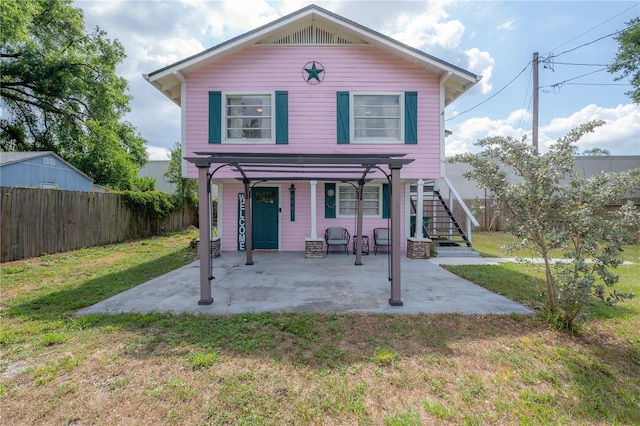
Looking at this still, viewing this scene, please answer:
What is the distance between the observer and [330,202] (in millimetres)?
8742

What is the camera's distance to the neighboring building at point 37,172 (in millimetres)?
9961

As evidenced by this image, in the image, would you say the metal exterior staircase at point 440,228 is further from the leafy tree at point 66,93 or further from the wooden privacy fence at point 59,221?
the leafy tree at point 66,93

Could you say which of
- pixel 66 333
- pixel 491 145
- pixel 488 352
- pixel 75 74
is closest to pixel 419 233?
pixel 491 145

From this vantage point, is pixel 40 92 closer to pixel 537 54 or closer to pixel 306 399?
pixel 306 399

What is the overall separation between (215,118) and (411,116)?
5.47 metres

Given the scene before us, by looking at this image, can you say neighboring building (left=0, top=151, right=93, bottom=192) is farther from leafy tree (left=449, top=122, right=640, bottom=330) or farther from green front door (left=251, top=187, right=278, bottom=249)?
leafy tree (left=449, top=122, right=640, bottom=330)

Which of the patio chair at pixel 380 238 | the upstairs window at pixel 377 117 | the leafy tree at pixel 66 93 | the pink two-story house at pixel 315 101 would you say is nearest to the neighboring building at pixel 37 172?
the leafy tree at pixel 66 93

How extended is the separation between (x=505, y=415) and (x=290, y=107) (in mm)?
7731

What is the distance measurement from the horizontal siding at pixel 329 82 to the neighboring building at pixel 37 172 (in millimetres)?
7793

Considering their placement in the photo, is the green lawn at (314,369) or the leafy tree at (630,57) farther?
the leafy tree at (630,57)

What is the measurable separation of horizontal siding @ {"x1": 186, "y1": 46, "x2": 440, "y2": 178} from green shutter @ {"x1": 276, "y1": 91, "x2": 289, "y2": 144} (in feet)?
0.42

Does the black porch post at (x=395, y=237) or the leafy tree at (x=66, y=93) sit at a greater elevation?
the leafy tree at (x=66, y=93)

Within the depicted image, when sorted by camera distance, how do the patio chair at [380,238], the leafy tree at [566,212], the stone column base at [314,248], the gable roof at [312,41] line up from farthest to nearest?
the patio chair at [380,238], the stone column base at [314,248], the gable roof at [312,41], the leafy tree at [566,212]

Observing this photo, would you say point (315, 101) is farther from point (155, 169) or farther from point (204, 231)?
point (155, 169)
